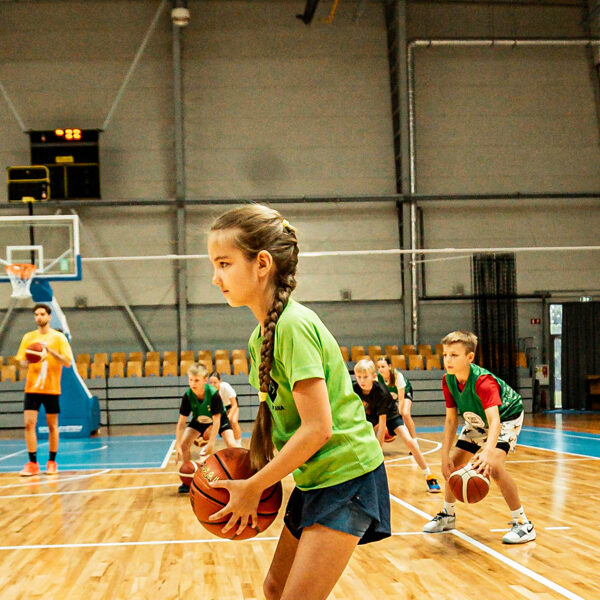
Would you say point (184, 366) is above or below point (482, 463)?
below

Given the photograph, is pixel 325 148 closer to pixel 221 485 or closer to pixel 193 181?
pixel 193 181

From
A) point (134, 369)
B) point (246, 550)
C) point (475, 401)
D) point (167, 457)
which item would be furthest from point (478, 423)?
→ point (134, 369)

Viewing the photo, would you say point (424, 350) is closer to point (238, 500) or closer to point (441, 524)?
point (441, 524)

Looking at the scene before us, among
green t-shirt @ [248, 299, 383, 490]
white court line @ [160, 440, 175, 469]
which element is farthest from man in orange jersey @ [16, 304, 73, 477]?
green t-shirt @ [248, 299, 383, 490]

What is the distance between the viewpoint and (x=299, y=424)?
194 centimetres

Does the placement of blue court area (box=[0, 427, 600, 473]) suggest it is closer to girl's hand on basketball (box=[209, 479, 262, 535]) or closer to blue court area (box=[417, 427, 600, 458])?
blue court area (box=[417, 427, 600, 458])

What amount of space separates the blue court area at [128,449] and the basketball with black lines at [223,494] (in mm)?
7274

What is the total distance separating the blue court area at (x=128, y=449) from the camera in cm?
941

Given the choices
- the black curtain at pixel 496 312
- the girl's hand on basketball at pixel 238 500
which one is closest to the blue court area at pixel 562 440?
the black curtain at pixel 496 312

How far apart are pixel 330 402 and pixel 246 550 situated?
3.17 meters

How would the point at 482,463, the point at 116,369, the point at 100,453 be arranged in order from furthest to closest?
the point at 116,369 → the point at 100,453 → the point at 482,463

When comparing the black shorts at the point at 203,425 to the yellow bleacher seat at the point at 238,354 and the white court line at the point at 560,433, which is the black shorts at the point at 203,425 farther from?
the yellow bleacher seat at the point at 238,354

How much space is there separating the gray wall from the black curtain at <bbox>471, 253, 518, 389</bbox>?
0.84 m

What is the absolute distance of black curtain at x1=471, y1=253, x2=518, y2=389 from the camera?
15.8m
